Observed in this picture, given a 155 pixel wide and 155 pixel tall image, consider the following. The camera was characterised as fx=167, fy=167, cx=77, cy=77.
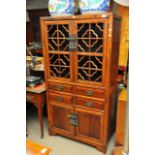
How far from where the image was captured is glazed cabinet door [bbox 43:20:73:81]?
1.95 meters

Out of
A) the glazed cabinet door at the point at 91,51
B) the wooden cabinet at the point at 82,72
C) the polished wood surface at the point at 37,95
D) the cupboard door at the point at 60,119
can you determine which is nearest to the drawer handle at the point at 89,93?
the wooden cabinet at the point at 82,72

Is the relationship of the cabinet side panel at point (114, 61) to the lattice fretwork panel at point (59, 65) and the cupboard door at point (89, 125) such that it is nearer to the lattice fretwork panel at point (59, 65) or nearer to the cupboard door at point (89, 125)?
the cupboard door at point (89, 125)

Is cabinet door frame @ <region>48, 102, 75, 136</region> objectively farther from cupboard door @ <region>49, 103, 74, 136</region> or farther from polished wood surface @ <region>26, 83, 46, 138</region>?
polished wood surface @ <region>26, 83, 46, 138</region>

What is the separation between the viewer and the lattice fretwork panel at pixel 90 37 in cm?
176

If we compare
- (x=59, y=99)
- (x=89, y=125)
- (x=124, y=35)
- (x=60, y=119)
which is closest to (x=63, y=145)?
(x=60, y=119)

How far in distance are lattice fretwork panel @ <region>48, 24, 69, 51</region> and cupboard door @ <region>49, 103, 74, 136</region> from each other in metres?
0.75

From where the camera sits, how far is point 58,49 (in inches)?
80.3

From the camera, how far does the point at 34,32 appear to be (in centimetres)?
300
